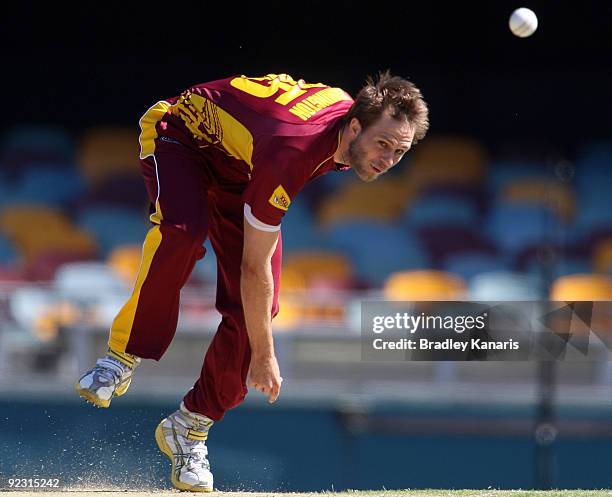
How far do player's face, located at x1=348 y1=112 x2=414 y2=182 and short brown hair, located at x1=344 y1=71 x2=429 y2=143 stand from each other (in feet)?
0.07

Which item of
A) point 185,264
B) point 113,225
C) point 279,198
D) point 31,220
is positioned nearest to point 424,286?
point 113,225

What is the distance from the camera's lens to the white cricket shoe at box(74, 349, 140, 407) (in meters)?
3.88

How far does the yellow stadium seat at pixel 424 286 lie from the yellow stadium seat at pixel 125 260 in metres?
2.38

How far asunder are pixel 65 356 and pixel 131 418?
1.10 meters

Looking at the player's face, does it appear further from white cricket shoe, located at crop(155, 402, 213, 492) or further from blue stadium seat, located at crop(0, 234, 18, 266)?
blue stadium seat, located at crop(0, 234, 18, 266)

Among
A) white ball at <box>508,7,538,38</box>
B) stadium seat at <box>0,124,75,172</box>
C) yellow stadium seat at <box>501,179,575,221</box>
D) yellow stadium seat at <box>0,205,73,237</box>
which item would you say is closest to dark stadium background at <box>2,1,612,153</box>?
stadium seat at <box>0,124,75,172</box>

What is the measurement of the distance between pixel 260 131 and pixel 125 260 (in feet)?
22.8

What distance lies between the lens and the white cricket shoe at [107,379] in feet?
12.7

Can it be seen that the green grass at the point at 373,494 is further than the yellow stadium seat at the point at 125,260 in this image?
No

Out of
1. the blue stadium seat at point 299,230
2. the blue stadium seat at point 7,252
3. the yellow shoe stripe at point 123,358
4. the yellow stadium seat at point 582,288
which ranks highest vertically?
the blue stadium seat at point 299,230

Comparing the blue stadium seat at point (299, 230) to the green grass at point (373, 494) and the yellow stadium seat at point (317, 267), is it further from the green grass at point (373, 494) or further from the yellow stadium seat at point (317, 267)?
the green grass at point (373, 494)

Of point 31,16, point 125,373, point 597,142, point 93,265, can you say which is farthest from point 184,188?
point 597,142

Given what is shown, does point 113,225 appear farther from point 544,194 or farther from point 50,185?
point 544,194

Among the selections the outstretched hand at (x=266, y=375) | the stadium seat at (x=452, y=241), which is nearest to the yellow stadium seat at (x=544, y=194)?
the stadium seat at (x=452, y=241)
